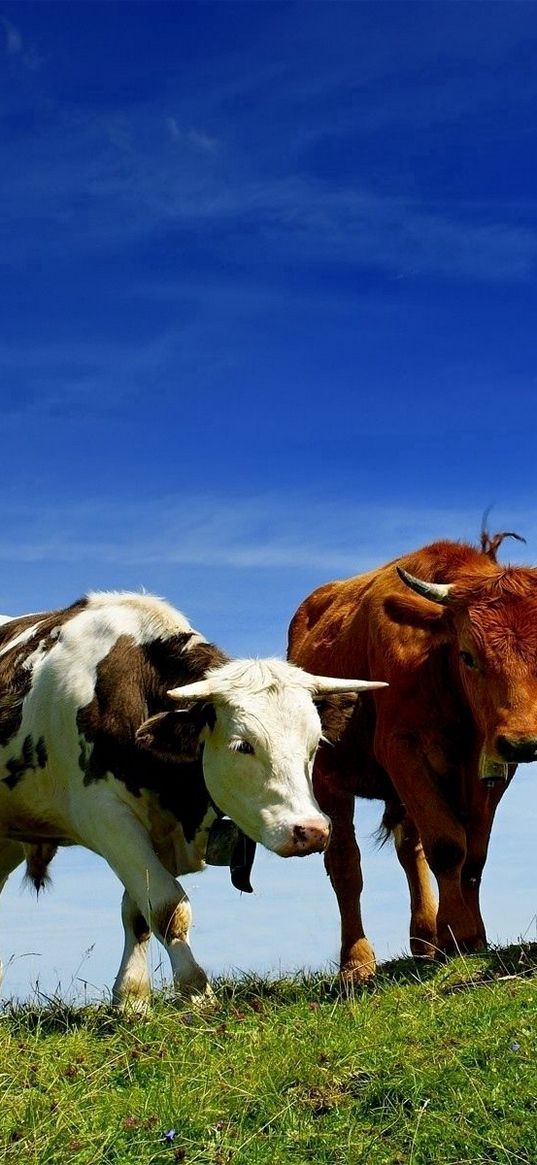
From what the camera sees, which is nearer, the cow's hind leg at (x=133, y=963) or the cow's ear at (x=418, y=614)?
the cow's hind leg at (x=133, y=963)

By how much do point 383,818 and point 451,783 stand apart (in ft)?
Answer: 7.42

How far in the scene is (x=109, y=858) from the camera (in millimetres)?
9688

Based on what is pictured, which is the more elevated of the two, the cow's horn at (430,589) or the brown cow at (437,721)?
the cow's horn at (430,589)

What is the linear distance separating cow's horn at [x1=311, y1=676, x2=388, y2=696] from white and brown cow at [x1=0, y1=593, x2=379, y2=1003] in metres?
0.02

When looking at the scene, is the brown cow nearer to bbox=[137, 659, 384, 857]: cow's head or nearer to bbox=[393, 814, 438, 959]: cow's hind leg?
bbox=[393, 814, 438, 959]: cow's hind leg

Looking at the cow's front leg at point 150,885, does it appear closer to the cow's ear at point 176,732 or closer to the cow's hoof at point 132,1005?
the cow's hoof at point 132,1005

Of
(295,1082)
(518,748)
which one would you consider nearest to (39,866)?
(518,748)

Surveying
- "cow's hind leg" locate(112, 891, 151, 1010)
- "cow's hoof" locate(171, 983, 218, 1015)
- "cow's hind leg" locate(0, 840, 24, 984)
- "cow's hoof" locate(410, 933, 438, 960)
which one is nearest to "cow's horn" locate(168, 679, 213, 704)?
"cow's hind leg" locate(112, 891, 151, 1010)

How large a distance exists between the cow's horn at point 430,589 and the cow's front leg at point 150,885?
2.65m

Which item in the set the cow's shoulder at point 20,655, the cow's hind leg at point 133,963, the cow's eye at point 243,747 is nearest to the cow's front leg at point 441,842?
the cow's eye at point 243,747

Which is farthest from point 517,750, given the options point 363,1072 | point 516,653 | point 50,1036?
point 50,1036

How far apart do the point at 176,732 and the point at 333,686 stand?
3.92ft

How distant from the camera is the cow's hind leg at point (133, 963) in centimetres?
940

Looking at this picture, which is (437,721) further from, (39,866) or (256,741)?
(39,866)
